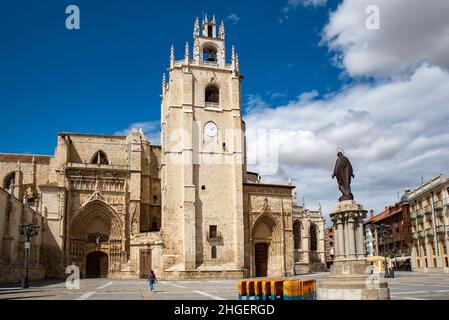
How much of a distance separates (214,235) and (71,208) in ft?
40.4

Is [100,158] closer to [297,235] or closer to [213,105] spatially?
[213,105]

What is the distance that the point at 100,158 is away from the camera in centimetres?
4262

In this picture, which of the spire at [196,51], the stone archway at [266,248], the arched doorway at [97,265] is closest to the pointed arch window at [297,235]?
the stone archway at [266,248]

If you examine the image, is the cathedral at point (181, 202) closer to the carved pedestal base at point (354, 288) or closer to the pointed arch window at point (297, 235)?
the pointed arch window at point (297, 235)

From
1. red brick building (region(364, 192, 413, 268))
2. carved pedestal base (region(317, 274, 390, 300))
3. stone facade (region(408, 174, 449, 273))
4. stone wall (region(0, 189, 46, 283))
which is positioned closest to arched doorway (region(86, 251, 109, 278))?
stone wall (region(0, 189, 46, 283))

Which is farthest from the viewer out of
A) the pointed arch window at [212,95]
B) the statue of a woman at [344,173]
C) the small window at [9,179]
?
the small window at [9,179]

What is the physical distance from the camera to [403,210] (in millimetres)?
50125

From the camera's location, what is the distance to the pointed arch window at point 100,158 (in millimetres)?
42191

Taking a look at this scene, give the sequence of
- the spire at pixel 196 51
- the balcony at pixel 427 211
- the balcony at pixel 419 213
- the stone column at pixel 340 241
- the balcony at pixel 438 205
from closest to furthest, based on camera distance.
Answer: the stone column at pixel 340 241 < the spire at pixel 196 51 < the balcony at pixel 438 205 < the balcony at pixel 427 211 < the balcony at pixel 419 213

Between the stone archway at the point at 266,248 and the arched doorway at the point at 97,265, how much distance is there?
41.7 feet

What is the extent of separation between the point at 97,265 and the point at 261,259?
13.9 meters

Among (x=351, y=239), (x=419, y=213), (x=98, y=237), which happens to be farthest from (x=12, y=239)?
(x=419, y=213)

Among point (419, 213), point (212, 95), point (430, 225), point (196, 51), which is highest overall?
point (196, 51)

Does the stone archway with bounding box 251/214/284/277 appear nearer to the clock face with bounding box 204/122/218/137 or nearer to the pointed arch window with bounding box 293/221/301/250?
the clock face with bounding box 204/122/218/137
